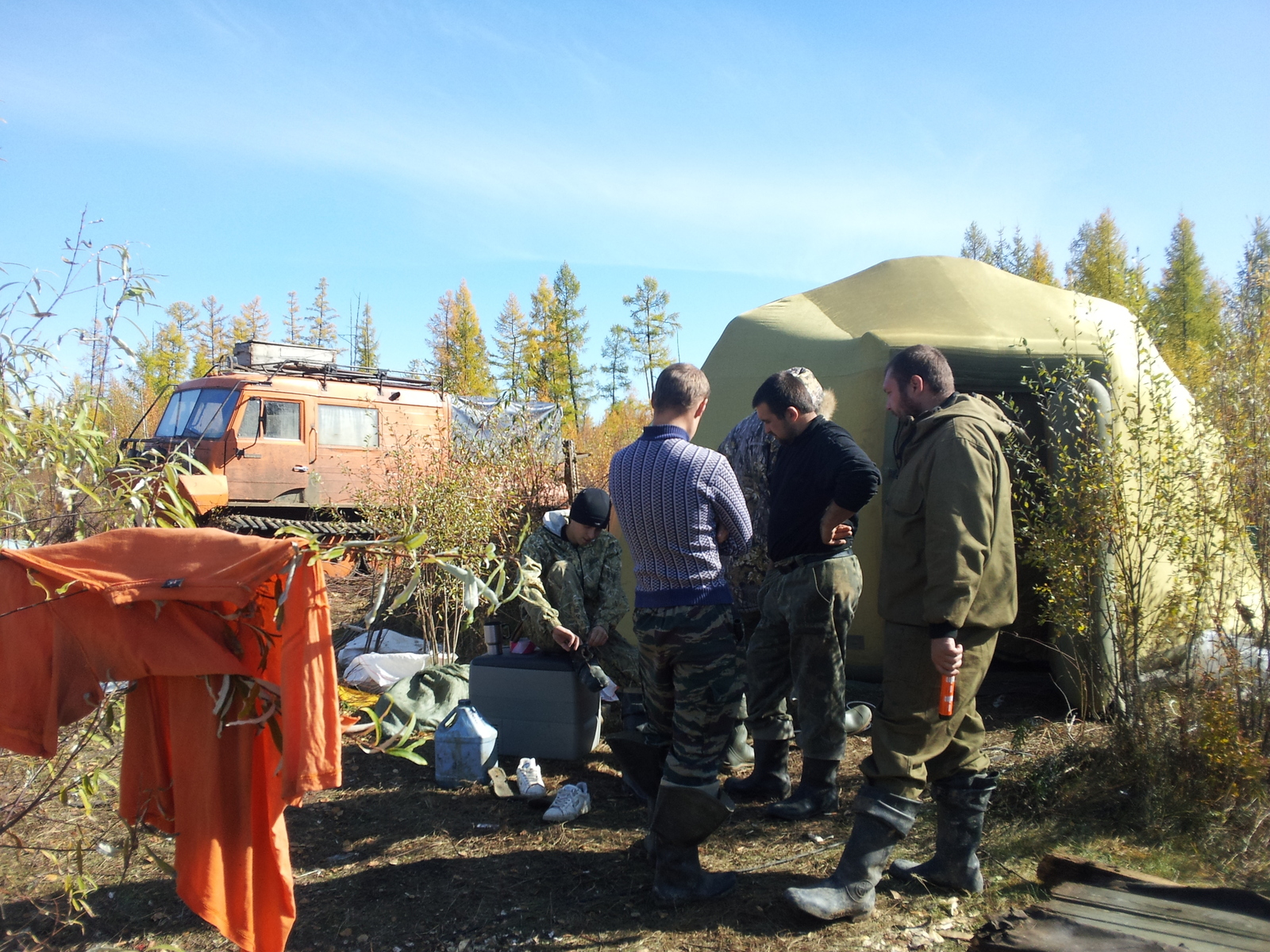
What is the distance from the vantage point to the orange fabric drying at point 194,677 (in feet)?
6.10

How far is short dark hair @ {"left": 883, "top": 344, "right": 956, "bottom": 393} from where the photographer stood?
2.99 meters

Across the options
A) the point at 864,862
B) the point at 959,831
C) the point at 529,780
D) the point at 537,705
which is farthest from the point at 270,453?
the point at 959,831

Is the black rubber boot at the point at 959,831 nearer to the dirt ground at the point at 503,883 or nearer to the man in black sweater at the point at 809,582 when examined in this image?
the dirt ground at the point at 503,883

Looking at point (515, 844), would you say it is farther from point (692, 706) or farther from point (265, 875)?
point (265, 875)

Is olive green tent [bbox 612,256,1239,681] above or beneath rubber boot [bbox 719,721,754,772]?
above

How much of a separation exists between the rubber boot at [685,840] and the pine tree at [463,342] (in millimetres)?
35066

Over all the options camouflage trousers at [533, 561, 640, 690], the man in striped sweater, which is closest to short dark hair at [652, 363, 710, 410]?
the man in striped sweater

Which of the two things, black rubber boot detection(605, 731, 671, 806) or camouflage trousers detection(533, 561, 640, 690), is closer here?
black rubber boot detection(605, 731, 671, 806)

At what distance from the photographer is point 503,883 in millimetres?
3232

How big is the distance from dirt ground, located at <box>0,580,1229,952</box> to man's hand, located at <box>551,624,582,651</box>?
708mm

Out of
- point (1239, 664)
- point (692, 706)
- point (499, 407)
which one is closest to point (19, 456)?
point (692, 706)

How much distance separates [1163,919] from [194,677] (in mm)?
2739

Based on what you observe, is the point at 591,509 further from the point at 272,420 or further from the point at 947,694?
the point at 272,420

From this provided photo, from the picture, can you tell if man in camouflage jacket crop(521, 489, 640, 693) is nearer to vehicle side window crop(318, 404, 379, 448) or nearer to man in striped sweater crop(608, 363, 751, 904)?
man in striped sweater crop(608, 363, 751, 904)
